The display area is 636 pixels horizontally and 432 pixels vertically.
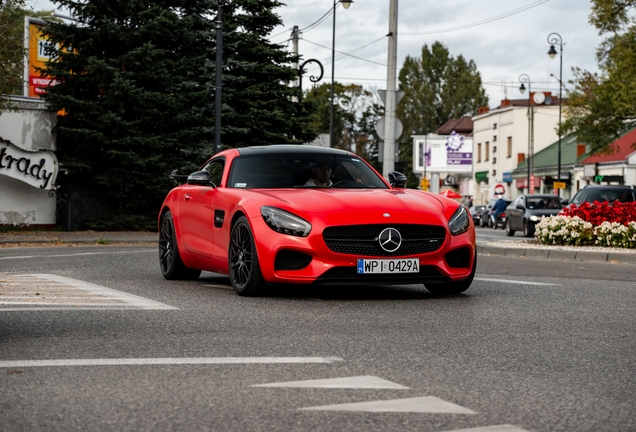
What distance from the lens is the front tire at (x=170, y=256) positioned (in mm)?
12164

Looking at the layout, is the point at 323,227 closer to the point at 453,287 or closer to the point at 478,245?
the point at 453,287

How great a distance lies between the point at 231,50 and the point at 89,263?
20.9 m

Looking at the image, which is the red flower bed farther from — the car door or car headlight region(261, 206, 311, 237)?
car headlight region(261, 206, 311, 237)

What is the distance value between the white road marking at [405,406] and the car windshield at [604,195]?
27437 millimetres

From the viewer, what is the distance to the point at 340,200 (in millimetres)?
9961

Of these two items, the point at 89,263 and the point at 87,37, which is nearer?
the point at 89,263

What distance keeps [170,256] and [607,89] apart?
101ft

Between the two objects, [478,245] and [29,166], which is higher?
[29,166]

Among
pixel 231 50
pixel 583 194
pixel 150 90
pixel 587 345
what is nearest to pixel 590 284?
pixel 587 345

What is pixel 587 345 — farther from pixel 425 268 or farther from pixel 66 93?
pixel 66 93

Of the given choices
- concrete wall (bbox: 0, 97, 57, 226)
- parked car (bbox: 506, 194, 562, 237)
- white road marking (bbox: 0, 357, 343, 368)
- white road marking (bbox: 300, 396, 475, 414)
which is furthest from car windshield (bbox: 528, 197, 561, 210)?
white road marking (bbox: 300, 396, 475, 414)

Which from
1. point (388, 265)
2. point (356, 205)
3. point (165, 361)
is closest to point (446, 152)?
point (356, 205)

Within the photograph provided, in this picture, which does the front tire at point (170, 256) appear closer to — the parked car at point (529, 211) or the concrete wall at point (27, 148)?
the concrete wall at point (27, 148)

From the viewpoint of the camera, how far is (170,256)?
486 inches
